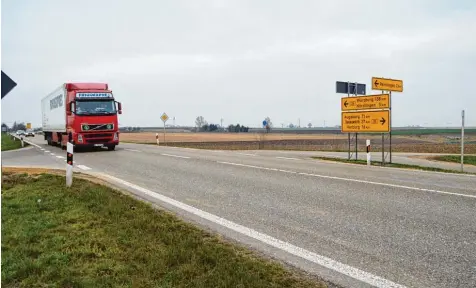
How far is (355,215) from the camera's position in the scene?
5.90 metres

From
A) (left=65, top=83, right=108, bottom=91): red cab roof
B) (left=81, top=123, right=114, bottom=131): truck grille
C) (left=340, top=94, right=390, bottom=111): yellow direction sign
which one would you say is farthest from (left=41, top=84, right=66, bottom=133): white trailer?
(left=340, top=94, right=390, bottom=111): yellow direction sign

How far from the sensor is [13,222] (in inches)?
219

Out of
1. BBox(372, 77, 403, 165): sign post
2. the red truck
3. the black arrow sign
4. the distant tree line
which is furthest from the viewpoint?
the distant tree line

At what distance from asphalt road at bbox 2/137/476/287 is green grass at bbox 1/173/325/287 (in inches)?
22.0

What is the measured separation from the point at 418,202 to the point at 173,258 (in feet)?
16.0

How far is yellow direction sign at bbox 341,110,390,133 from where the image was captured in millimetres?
16672

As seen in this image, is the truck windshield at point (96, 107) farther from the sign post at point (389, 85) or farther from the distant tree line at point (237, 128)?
the distant tree line at point (237, 128)

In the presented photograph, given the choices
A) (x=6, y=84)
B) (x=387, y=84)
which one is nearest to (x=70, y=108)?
(x=6, y=84)

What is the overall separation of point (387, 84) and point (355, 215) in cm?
1290

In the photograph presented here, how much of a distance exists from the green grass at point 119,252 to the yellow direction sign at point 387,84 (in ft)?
43.8

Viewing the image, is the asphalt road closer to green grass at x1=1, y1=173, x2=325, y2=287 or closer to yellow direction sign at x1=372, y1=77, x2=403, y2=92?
green grass at x1=1, y1=173, x2=325, y2=287

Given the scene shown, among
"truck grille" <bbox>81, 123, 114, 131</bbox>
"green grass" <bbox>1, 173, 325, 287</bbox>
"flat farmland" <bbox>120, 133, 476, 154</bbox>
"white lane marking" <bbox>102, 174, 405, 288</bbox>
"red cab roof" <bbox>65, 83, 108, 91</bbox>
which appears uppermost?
"red cab roof" <bbox>65, 83, 108, 91</bbox>

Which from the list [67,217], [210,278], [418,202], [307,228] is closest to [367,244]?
[307,228]

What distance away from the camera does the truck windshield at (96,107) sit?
63.0 ft
